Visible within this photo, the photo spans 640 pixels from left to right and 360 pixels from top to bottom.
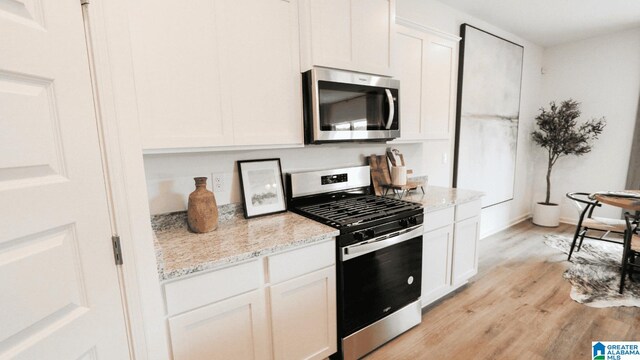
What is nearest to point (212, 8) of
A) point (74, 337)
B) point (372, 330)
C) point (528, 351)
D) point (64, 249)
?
point (64, 249)

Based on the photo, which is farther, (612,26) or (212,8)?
(612,26)

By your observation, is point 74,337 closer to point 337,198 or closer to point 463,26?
point 337,198

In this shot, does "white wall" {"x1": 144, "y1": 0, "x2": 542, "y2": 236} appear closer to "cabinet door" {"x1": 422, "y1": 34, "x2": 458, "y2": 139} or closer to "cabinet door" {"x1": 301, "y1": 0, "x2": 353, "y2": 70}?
"cabinet door" {"x1": 422, "y1": 34, "x2": 458, "y2": 139}

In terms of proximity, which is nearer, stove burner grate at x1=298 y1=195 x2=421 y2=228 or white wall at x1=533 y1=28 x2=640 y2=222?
stove burner grate at x1=298 y1=195 x2=421 y2=228

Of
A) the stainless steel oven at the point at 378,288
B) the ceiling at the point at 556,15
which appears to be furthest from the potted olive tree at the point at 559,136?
the stainless steel oven at the point at 378,288

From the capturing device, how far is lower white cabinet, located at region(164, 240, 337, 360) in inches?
46.6

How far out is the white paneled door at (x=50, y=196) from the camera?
634 millimetres

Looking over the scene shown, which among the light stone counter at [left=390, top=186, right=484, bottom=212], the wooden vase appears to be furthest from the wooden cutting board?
the wooden vase

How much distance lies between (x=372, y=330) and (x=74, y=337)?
1.51m

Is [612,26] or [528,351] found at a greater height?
[612,26]

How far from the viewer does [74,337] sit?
77 centimetres

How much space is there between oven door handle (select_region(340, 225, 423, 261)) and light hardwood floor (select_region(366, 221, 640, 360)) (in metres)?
0.74

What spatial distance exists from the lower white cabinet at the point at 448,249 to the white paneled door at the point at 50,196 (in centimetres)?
186

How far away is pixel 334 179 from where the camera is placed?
2164 millimetres
